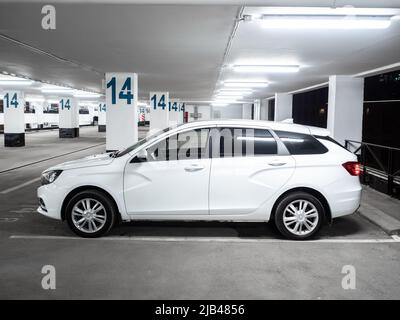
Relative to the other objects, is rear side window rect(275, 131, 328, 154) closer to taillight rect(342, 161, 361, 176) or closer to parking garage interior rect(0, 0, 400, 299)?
taillight rect(342, 161, 361, 176)

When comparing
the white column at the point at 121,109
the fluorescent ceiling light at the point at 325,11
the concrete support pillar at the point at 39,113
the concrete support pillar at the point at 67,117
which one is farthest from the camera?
the concrete support pillar at the point at 39,113

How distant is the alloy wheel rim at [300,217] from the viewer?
562cm

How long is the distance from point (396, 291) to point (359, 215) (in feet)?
10.6

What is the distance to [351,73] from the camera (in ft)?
42.0

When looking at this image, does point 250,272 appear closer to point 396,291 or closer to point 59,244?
point 396,291

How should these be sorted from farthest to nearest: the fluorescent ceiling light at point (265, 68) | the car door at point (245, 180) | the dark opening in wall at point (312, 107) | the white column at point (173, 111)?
the white column at point (173, 111) < the dark opening in wall at point (312, 107) < the fluorescent ceiling light at point (265, 68) < the car door at point (245, 180)

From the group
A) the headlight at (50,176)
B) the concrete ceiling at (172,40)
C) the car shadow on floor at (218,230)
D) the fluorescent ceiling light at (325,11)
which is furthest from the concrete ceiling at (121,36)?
the car shadow on floor at (218,230)

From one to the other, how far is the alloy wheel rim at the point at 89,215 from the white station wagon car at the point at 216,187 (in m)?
0.01

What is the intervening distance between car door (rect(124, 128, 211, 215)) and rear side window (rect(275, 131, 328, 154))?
1.14 meters

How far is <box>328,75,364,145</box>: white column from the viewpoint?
13414 millimetres

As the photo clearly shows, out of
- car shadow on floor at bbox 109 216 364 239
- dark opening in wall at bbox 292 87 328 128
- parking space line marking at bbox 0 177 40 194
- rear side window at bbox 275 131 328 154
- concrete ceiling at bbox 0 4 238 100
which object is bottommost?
car shadow on floor at bbox 109 216 364 239

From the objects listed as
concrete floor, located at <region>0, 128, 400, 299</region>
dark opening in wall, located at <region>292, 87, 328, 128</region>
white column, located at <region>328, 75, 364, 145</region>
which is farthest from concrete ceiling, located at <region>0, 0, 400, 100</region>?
dark opening in wall, located at <region>292, 87, 328, 128</region>

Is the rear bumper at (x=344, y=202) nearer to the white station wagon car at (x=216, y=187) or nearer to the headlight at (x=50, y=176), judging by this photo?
the white station wagon car at (x=216, y=187)
